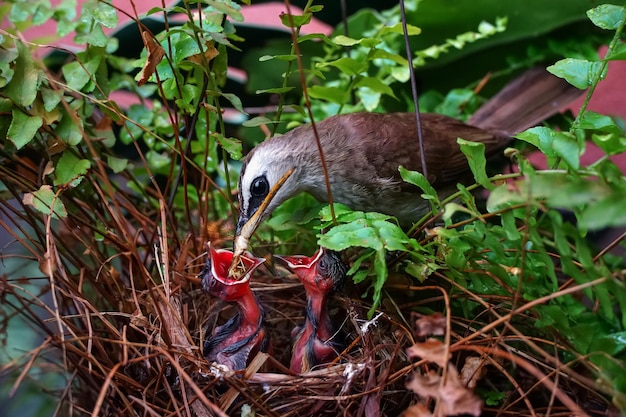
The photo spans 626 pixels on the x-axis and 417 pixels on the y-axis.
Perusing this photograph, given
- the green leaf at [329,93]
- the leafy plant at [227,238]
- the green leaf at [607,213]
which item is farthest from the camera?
the green leaf at [329,93]

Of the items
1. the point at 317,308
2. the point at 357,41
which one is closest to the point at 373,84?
the point at 357,41

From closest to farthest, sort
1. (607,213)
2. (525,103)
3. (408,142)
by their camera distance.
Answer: (607,213), (408,142), (525,103)

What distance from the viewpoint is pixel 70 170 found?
115cm

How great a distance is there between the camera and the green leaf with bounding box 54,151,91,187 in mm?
1133

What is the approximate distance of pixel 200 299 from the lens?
1.32m

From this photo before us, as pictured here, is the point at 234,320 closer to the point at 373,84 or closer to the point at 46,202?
the point at 46,202

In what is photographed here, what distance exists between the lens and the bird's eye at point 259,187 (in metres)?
1.34

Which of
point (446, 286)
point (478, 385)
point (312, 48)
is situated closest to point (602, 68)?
point (446, 286)

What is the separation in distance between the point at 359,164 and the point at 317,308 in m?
0.42

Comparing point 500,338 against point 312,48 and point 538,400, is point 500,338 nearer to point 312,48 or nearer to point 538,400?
point 538,400

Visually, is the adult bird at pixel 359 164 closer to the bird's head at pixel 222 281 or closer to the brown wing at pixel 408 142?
the brown wing at pixel 408 142

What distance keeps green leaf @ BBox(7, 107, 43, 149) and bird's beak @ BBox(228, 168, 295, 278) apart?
42 cm

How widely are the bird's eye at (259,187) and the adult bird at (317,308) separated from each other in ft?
0.75

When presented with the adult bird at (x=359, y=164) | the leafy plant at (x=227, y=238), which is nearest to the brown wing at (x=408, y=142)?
the adult bird at (x=359, y=164)
